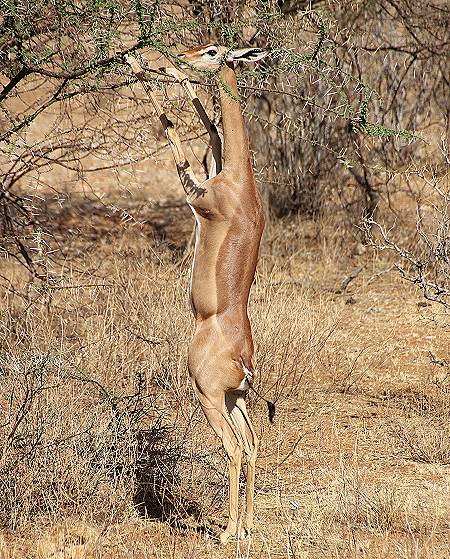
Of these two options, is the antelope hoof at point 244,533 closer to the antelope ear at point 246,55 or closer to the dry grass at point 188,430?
the dry grass at point 188,430

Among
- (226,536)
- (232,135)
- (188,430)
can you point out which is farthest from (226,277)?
(188,430)

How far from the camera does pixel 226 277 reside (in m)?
5.29

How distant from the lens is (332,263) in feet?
38.8

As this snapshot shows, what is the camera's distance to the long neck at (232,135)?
5.32m

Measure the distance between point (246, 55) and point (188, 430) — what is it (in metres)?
2.39

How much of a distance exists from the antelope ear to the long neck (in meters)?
0.13

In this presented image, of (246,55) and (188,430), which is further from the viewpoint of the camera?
(188,430)

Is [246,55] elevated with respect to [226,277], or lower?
elevated

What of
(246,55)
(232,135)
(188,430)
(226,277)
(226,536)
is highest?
(246,55)

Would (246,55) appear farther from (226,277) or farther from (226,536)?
(226,536)

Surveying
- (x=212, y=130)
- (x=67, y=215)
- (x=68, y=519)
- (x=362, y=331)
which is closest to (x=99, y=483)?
(x=68, y=519)

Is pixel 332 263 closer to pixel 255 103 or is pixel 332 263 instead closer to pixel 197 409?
pixel 255 103

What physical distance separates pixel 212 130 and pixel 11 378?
1.98 metres

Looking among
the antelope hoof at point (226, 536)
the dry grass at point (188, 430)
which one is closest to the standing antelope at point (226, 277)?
the antelope hoof at point (226, 536)
